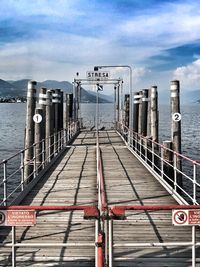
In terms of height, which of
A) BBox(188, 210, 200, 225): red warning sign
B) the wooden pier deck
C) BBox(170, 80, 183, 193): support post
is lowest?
the wooden pier deck

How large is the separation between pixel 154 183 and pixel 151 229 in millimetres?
4729

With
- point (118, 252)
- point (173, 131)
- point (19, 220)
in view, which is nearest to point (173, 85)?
point (173, 131)

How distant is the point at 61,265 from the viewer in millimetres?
6801

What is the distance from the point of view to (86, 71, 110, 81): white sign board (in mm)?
35853

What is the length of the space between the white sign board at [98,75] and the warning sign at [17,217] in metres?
30.7

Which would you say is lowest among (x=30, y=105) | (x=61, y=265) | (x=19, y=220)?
(x=61, y=265)

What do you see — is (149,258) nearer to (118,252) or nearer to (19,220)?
(118,252)

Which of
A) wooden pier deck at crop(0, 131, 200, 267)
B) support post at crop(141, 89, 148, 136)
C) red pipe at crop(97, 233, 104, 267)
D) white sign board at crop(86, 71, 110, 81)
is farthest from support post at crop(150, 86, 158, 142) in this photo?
red pipe at crop(97, 233, 104, 267)

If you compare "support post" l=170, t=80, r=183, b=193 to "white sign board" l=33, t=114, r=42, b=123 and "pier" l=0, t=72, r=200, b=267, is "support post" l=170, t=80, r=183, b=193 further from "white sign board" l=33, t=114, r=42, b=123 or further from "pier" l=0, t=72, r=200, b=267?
"white sign board" l=33, t=114, r=42, b=123

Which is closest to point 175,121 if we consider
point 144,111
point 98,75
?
point 144,111

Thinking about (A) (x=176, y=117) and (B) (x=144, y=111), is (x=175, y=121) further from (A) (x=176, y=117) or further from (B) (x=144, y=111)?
(B) (x=144, y=111)

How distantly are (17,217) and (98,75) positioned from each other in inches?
1218

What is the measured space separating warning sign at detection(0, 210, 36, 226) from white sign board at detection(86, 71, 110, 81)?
3072 centimetres

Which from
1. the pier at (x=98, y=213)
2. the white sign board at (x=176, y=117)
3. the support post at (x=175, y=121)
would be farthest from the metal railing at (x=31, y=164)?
the white sign board at (x=176, y=117)
